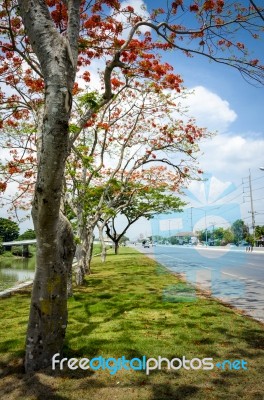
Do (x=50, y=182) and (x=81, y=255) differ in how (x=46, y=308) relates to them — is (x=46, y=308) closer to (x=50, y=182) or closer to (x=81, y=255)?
(x=50, y=182)

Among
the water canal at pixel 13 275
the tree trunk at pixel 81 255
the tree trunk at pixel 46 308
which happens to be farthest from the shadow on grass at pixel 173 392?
the water canal at pixel 13 275

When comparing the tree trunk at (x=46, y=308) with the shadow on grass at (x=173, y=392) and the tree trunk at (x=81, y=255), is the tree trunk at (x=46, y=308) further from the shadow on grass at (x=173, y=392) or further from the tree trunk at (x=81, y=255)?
the tree trunk at (x=81, y=255)

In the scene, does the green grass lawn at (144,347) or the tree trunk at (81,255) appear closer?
the green grass lawn at (144,347)

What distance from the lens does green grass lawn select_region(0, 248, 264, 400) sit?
3818 millimetres

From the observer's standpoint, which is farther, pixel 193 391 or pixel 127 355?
pixel 127 355

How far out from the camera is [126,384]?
13.1ft

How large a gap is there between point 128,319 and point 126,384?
9.60ft

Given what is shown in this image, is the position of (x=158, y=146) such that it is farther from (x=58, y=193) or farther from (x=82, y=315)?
(x=58, y=193)

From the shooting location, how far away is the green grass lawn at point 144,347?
150 inches

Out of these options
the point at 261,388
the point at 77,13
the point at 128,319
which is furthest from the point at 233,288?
the point at 77,13

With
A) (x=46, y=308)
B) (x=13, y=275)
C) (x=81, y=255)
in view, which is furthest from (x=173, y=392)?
(x=13, y=275)

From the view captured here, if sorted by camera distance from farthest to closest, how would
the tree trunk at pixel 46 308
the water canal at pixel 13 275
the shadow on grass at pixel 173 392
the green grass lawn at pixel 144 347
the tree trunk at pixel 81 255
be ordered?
1. the water canal at pixel 13 275
2. the tree trunk at pixel 81 255
3. the tree trunk at pixel 46 308
4. the green grass lawn at pixel 144 347
5. the shadow on grass at pixel 173 392

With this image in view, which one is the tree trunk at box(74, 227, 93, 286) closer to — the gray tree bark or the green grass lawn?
the green grass lawn

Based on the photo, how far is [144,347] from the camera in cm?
507
